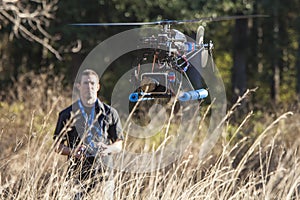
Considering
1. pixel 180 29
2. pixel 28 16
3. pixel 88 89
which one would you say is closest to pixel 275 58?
pixel 180 29

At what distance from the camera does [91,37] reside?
1605 cm

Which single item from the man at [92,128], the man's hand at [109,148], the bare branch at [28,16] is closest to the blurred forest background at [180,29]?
the bare branch at [28,16]

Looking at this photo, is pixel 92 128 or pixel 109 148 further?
pixel 92 128

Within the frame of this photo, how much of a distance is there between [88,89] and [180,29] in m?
8.38

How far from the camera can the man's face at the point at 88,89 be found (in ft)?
16.7

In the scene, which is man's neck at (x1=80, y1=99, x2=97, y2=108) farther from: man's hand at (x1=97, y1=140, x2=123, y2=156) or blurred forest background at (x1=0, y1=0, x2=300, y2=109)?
blurred forest background at (x1=0, y1=0, x2=300, y2=109)

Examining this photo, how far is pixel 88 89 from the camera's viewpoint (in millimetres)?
5121

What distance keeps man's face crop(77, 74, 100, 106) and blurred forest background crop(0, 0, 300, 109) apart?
5.15m

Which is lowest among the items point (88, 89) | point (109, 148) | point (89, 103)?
point (109, 148)

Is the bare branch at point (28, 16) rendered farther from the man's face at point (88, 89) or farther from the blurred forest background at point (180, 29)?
the man's face at point (88, 89)

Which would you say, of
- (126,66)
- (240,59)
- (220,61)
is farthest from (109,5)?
(220,61)

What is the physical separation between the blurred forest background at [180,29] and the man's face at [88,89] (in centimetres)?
515

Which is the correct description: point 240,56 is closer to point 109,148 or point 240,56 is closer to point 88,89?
point 88,89

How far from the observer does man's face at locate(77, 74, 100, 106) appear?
510 cm
